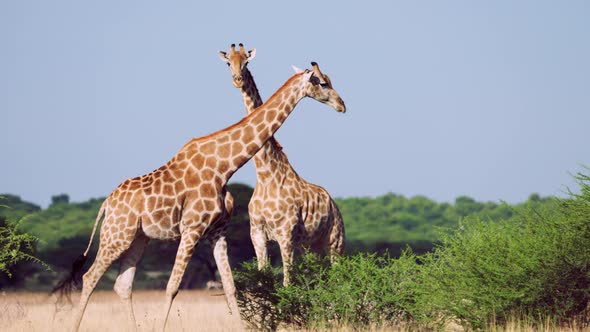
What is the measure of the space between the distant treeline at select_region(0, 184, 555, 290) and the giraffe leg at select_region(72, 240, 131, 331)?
204 cm

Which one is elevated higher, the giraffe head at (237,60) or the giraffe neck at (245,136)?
the giraffe head at (237,60)

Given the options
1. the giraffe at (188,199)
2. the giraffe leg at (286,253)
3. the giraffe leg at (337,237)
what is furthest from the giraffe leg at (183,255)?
the giraffe leg at (337,237)

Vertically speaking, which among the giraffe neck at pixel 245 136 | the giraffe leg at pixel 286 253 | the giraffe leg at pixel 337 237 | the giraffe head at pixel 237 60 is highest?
the giraffe head at pixel 237 60

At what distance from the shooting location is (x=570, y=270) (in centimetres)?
1366

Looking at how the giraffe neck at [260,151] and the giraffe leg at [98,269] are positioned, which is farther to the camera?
the giraffe neck at [260,151]

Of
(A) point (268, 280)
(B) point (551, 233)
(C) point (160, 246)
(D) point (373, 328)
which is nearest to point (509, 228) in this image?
(B) point (551, 233)

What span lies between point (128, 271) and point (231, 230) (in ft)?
96.4

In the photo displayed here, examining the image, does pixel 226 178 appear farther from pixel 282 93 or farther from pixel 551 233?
pixel 551 233

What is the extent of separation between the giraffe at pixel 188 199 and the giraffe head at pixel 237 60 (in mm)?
1768

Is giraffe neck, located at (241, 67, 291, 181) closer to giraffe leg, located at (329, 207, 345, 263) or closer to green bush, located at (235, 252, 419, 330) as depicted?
giraffe leg, located at (329, 207, 345, 263)

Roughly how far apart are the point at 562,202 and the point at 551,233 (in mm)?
950

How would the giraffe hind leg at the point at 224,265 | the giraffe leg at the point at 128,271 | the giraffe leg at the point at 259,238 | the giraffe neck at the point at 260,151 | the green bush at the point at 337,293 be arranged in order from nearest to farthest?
1. the green bush at the point at 337,293
2. the giraffe hind leg at the point at 224,265
3. the giraffe leg at the point at 128,271
4. the giraffe leg at the point at 259,238
5. the giraffe neck at the point at 260,151

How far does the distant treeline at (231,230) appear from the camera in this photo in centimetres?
4372

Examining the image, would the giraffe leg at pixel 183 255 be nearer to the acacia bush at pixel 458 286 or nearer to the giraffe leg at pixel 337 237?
the acacia bush at pixel 458 286
